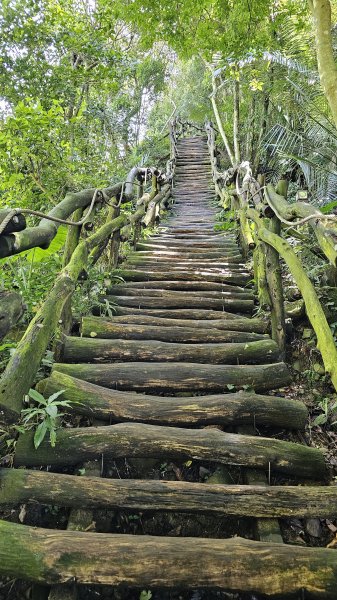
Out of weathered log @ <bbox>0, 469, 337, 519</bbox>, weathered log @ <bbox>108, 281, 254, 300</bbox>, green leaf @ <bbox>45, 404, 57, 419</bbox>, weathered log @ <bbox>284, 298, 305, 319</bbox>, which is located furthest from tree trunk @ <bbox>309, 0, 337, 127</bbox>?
green leaf @ <bbox>45, 404, 57, 419</bbox>

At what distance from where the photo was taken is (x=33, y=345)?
7.14 feet

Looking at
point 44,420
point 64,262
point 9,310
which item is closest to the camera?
point 9,310

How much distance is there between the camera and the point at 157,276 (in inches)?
188

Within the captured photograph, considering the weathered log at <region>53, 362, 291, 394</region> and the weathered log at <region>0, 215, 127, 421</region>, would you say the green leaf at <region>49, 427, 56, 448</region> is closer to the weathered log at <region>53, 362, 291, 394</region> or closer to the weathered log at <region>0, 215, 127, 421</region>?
the weathered log at <region>0, 215, 127, 421</region>

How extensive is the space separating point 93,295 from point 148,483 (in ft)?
7.36

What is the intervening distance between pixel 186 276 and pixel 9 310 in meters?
3.27

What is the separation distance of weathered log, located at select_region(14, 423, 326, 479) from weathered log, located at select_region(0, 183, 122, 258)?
0.98m

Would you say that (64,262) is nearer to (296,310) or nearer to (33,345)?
(33,345)

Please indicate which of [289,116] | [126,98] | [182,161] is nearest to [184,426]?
[289,116]

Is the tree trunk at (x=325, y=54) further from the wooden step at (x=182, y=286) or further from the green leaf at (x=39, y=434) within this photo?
the green leaf at (x=39, y=434)

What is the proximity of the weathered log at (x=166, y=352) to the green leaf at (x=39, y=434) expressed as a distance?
947 millimetres

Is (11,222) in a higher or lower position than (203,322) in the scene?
higher

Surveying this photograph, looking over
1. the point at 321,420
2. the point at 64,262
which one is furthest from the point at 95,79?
the point at 321,420

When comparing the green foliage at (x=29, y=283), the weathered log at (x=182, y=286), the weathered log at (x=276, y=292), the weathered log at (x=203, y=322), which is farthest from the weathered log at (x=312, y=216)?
the green foliage at (x=29, y=283)
